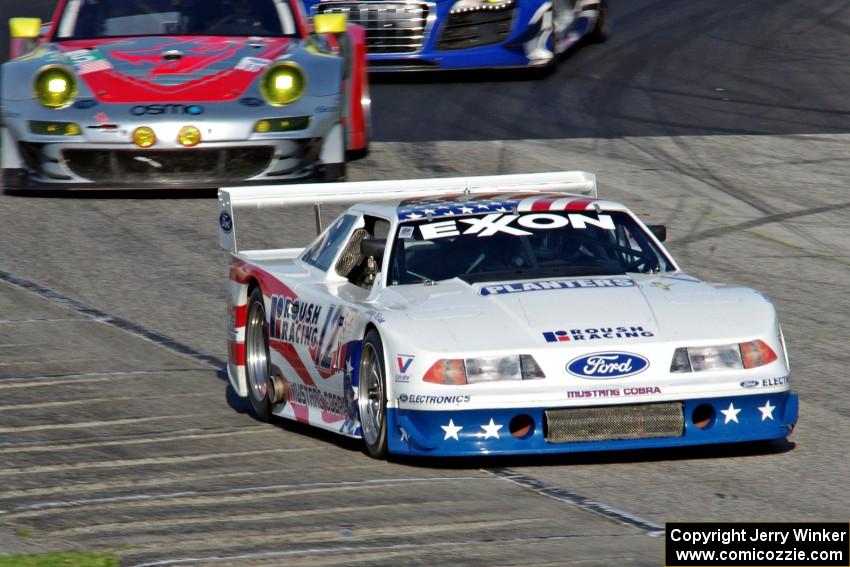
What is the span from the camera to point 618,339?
6770mm

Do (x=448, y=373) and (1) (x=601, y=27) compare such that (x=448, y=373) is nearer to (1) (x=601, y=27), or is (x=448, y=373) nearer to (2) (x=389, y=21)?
(2) (x=389, y=21)

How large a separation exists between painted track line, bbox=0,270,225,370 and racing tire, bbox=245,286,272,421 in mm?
783

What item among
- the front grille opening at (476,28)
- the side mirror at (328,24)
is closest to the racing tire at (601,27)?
the front grille opening at (476,28)

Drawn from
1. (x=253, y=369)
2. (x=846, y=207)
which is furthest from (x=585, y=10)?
(x=253, y=369)

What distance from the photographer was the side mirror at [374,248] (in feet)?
25.1

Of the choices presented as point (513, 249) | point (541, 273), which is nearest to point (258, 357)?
point (513, 249)

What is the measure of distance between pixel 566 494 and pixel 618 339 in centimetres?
73

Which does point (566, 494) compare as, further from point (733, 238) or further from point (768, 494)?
point (733, 238)

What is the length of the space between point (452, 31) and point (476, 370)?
10547 mm

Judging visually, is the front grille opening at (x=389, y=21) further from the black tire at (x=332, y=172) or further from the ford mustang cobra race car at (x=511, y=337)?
the ford mustang cobra race car at (x=511, y=337)

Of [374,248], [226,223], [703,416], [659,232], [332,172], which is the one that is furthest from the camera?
[332,172]

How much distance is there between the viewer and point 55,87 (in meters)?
12.4

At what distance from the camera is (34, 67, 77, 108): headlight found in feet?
40.6

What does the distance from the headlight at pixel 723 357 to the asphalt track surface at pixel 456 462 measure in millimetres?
394
